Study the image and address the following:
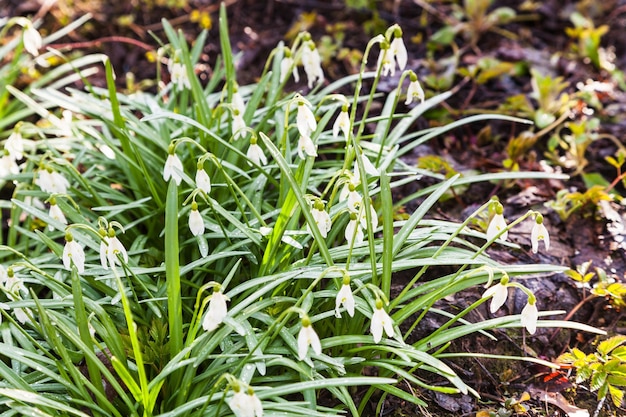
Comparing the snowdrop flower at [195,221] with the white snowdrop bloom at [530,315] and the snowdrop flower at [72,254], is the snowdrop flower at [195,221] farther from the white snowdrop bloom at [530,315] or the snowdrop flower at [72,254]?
the white snowdrop bloom at [530,315]

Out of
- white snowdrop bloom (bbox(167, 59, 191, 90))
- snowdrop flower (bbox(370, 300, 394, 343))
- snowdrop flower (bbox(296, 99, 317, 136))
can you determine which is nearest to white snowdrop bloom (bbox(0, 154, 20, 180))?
white snowdrop bloom (bbox(167, 59, 191, 90))

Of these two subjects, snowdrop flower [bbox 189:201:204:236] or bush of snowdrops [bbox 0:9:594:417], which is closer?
bush of snowdrops [bbox 0:9:594:417]

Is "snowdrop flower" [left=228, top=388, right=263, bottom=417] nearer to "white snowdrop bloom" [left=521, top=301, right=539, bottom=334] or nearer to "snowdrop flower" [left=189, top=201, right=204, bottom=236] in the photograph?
"snowdrop flower" [left=189, top=201, right=204, bottom=236]

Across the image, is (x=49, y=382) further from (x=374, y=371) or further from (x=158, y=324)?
(x=374, y=371)

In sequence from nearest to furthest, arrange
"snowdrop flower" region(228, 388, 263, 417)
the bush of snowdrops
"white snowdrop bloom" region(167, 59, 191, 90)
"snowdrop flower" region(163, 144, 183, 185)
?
1. "snowdrop flower" region(228, 388, 263, 417)
2. the bush of snowdrops
3. "snowdrop flower" region(163, 144, 183, 185)
4. "white snowdrop bloom" region(167, 59, 191, 90)

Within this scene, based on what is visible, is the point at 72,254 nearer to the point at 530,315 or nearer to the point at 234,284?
the point at 234,284

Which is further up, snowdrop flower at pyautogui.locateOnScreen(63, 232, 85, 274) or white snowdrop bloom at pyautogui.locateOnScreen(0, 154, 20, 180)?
white snowdrop bloom at pyautogui.locateOnScreen(0, 154, 20, 180)

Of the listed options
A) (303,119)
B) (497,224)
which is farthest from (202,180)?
(497,224)

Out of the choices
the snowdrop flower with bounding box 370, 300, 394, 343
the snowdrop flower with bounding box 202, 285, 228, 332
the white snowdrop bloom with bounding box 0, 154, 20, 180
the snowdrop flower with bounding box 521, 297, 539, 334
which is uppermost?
the white snowdrop bloom with bounding box 0, 154, 20, 180

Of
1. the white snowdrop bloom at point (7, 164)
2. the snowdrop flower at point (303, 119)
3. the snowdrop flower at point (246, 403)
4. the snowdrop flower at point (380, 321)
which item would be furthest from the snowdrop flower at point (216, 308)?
the white snowdrop bloom at point (7, 164)

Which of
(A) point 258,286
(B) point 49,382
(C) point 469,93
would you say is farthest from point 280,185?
(C) point 469,93
